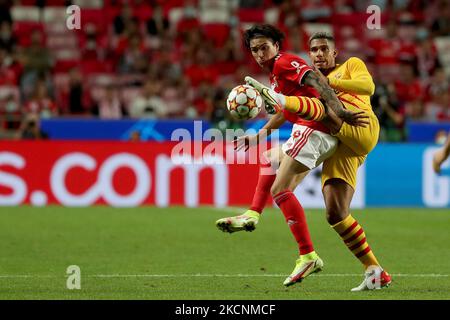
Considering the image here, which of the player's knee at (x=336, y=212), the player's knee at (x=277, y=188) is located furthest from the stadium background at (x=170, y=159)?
the player's knee at (x=277, y=188)

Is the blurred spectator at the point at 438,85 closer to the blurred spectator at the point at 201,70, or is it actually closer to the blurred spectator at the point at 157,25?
the blurred spectator at the point at 201,70

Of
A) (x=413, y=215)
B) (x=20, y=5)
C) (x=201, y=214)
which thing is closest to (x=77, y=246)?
(x=201, y=214)

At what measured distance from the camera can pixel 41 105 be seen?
1789 centimetres

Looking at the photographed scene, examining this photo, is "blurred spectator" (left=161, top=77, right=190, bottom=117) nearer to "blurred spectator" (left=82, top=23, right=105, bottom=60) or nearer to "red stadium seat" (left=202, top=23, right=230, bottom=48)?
"blurred spectator" (left=82, top=23, right=105, bottom=60)

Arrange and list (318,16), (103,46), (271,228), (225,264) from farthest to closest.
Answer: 1. (318,16)
2. (103,46)
3. (271,228)
4. (225,264)

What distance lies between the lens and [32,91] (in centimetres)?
1875

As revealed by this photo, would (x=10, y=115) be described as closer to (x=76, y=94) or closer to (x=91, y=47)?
(x=76, y=94)

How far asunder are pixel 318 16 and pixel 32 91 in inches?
270

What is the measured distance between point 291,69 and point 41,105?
1079cm

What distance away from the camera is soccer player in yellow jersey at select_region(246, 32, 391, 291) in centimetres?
795

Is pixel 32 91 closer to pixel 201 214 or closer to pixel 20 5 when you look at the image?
pixel 20 5

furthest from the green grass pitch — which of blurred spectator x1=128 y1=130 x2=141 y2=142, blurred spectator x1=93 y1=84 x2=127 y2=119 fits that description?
blurred spectator x1=93 y1=84 x2=127 y2=119

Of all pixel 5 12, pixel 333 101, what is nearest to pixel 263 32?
pixel 333 101

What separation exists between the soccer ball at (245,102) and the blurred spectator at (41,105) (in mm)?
10414
